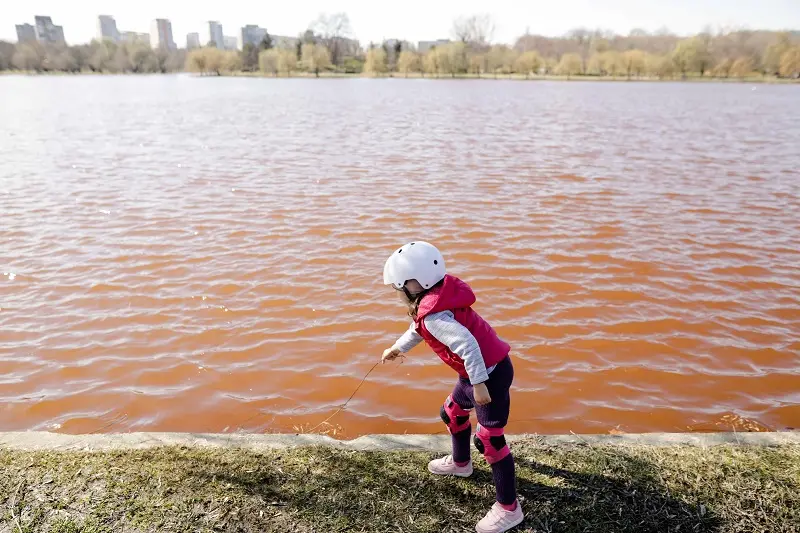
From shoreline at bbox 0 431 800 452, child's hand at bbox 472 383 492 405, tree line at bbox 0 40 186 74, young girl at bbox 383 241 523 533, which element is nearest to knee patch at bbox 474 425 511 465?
young girl at bbox 383 241 523 533

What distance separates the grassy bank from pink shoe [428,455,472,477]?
5 cm

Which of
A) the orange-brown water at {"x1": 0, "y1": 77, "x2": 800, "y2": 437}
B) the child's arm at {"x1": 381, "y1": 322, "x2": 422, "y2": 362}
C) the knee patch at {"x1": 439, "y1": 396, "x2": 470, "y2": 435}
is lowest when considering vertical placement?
the orange-brown water at {"x1": 0, "y1": 77, "x2": 800, "y2": 437}

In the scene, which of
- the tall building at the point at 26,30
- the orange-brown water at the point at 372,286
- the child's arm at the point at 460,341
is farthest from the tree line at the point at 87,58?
the child's arm at the point at 460,341

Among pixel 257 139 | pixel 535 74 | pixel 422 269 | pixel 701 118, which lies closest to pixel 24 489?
pixel 422 269

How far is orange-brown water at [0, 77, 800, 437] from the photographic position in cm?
509

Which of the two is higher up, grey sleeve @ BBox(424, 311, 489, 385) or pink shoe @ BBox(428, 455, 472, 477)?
grey sleeve @ BBox(424, 311, 489, 385)

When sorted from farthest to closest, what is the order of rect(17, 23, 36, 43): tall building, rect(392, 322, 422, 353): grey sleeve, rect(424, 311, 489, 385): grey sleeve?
rect(17, 23, 36, 43): tall building < rect(392, 322, 422, 353): grey sleeve < rect(424, 311, 489, 385): grey sleeve

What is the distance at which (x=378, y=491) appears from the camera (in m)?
3.25

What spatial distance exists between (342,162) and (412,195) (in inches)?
173

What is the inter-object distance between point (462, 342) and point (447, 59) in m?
101

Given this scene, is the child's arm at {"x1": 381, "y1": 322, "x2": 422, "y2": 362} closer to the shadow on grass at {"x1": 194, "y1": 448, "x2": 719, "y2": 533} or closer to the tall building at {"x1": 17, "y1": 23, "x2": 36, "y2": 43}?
the shadow on grass at {"x1": 194, "y1": 448, "x2": 719, "y2": 533}

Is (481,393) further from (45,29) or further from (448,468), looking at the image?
(45,29)

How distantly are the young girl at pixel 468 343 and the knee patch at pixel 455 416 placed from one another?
0.18 metres

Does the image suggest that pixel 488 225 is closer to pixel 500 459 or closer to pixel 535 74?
pixel 500 459
